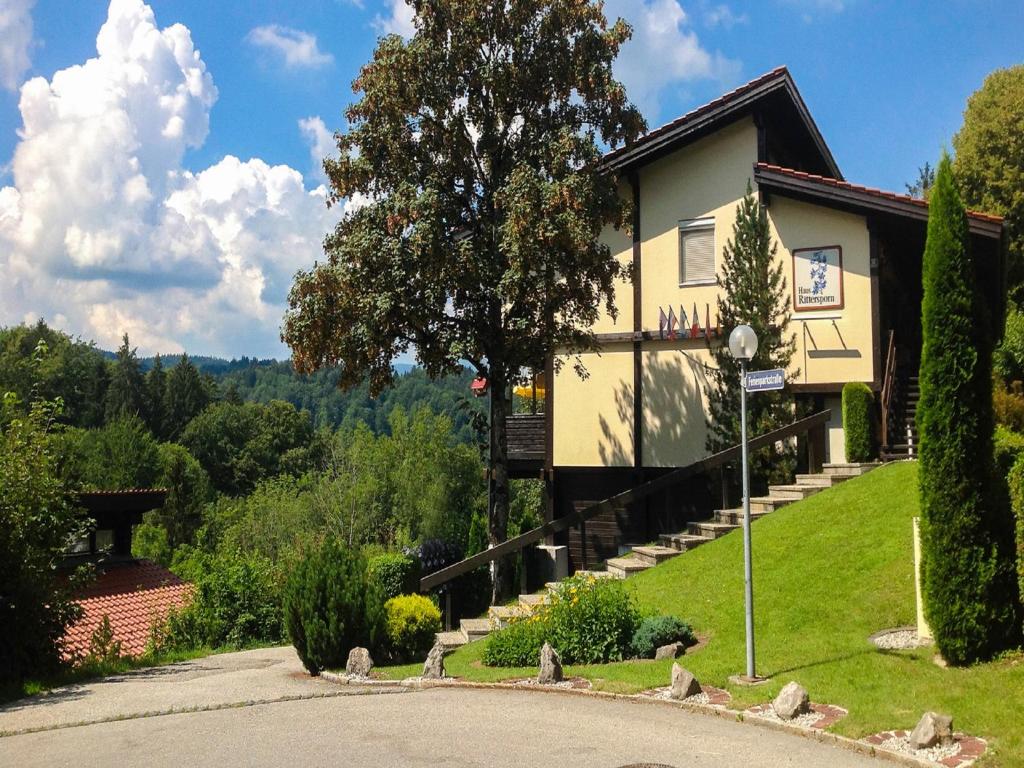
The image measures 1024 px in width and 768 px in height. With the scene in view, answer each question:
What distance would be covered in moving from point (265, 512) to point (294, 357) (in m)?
28.4

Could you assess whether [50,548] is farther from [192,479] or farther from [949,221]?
[192,479]

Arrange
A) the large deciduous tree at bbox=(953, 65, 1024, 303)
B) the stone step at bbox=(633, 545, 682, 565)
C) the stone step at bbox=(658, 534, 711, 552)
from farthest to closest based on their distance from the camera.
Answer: the large deciduous tree at bbox=(953, 65, 1024, 303), the stone step at bbox=(658, 534, 711, 552), the stone step at bbox=(633, 545, 682, 565)

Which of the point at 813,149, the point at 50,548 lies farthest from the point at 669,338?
the point at 50,548

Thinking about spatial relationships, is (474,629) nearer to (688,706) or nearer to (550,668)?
(550,668)

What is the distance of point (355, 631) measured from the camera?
14016mm

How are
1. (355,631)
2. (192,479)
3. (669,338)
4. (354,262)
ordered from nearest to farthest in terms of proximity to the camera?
(355,631)
(354,262)
(669,338)
(192,479)

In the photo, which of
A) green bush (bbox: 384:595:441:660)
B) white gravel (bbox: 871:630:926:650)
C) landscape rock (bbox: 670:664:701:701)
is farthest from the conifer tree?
white gravel (bbox: 871:630:926:650)

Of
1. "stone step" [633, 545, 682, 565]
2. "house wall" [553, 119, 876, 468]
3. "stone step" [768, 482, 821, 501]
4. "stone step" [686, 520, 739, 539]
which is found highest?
"house wall" [553, 119, 876, 468]

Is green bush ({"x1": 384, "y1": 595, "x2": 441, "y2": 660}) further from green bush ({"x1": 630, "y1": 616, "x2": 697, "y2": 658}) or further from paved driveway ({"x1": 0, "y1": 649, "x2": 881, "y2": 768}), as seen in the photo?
green bush ({"x1": 630, "y1": 616, "x2": 697, "y2": 658})

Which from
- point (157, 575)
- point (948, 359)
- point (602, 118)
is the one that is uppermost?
point (602, 118)

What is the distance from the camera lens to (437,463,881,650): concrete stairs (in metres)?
16.0

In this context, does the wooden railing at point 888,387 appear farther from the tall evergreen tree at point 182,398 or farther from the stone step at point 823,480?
the tall evergreen tree at point 182,398

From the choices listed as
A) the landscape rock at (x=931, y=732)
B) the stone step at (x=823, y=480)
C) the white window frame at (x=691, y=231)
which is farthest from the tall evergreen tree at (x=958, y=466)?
the white window frame at (x=691, y=231)

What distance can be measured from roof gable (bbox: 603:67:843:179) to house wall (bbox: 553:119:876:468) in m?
0.37
